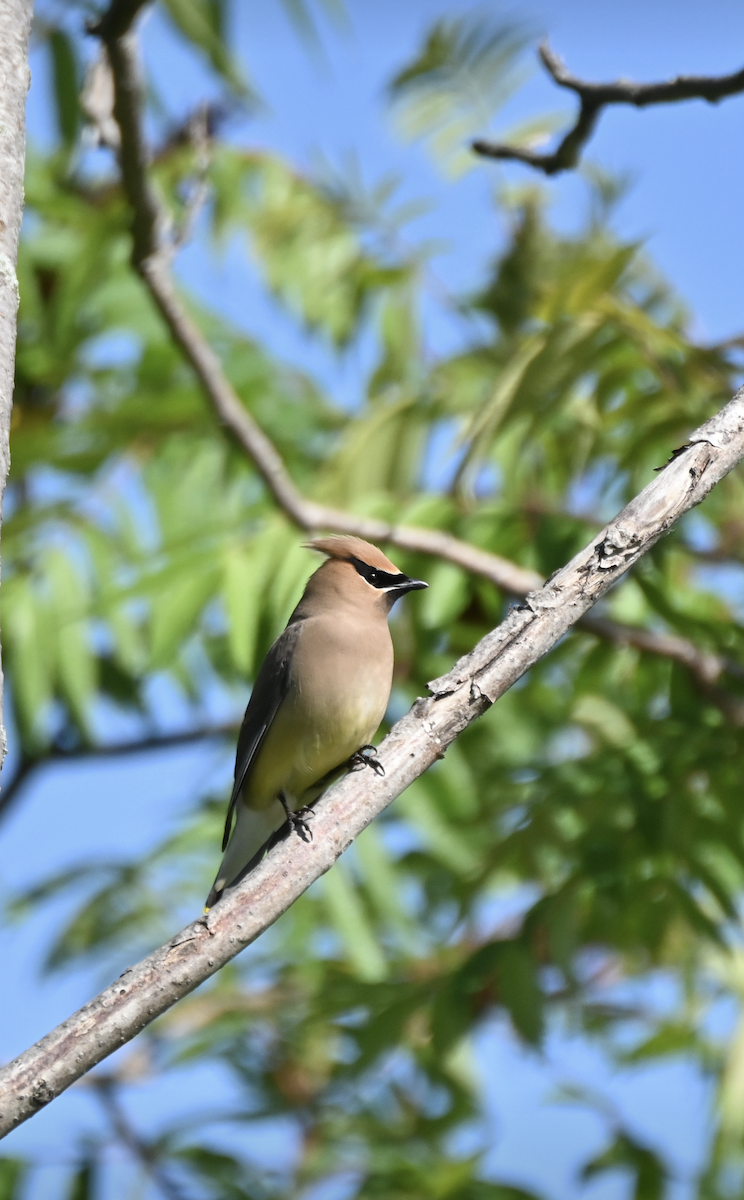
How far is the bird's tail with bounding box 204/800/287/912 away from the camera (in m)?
4.51

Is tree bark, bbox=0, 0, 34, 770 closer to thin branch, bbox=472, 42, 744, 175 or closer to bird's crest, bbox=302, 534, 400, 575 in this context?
thin branch, bbox=472, 42, 744, 175

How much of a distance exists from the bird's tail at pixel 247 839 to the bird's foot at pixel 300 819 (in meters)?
0.07

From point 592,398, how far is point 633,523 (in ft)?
7.12

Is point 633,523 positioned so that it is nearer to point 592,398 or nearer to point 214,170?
point 592,398

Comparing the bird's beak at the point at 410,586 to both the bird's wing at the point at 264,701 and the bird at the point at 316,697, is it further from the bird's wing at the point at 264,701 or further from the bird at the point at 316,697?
the bird's wing at the point at 264,701

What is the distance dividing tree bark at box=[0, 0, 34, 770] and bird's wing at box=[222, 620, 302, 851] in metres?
2.05

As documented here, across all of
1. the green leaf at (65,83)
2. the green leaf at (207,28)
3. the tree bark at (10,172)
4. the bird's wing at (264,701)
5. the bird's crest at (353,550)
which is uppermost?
the green leaf at (65,83)

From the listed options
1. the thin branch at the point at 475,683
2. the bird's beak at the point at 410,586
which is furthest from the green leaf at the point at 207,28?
the thin branch at the point at 475,683

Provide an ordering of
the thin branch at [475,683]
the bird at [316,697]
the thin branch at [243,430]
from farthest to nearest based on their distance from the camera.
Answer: the bird at [316,697], the thin branch at [243,430], the thin branch at [475,683]

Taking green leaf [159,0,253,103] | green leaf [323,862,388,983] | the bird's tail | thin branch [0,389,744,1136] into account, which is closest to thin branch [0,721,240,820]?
green leaf [323,862,388,983]

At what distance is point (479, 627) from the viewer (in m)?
5.43

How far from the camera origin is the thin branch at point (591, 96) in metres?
3.61

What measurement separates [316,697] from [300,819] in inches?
28.4

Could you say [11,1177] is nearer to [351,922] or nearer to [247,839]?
[351,922]
